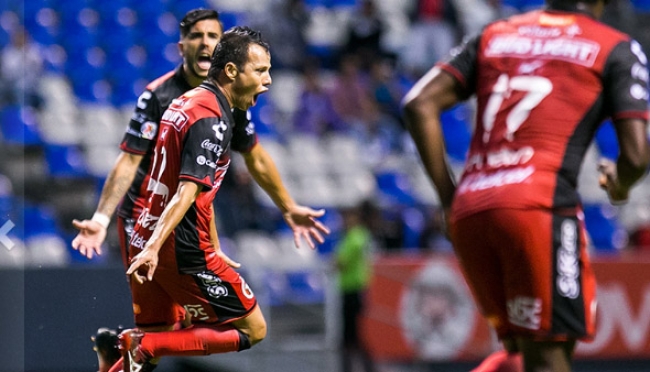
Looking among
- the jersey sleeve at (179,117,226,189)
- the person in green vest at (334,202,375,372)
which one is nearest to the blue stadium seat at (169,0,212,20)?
the person in green vest at (334,202,375,372)

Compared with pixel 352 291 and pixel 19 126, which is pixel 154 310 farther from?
pixel 19 126

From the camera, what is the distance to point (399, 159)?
1494 centimetres

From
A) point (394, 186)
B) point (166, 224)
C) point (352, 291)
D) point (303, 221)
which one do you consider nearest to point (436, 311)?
point (352, 291)

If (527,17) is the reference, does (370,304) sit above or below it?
below

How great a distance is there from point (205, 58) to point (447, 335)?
6777 millimetres

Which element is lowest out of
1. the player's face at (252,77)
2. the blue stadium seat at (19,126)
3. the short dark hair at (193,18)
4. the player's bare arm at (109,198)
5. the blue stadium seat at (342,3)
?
the blue stadium seat at (19,126)

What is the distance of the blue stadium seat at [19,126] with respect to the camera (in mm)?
13336

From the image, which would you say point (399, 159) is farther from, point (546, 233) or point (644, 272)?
point (546, 233)

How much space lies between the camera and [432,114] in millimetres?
4527

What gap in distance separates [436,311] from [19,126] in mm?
5386

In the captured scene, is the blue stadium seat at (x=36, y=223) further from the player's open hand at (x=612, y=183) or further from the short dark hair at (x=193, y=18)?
the player's open hand at (x=612, y=183)

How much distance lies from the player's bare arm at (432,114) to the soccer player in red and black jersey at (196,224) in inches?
46.8

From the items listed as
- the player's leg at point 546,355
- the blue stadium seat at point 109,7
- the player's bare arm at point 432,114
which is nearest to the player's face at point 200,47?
the player's bare arm at point 432,114

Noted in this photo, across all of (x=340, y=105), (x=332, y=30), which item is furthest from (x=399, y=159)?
(x=332, y=30)
